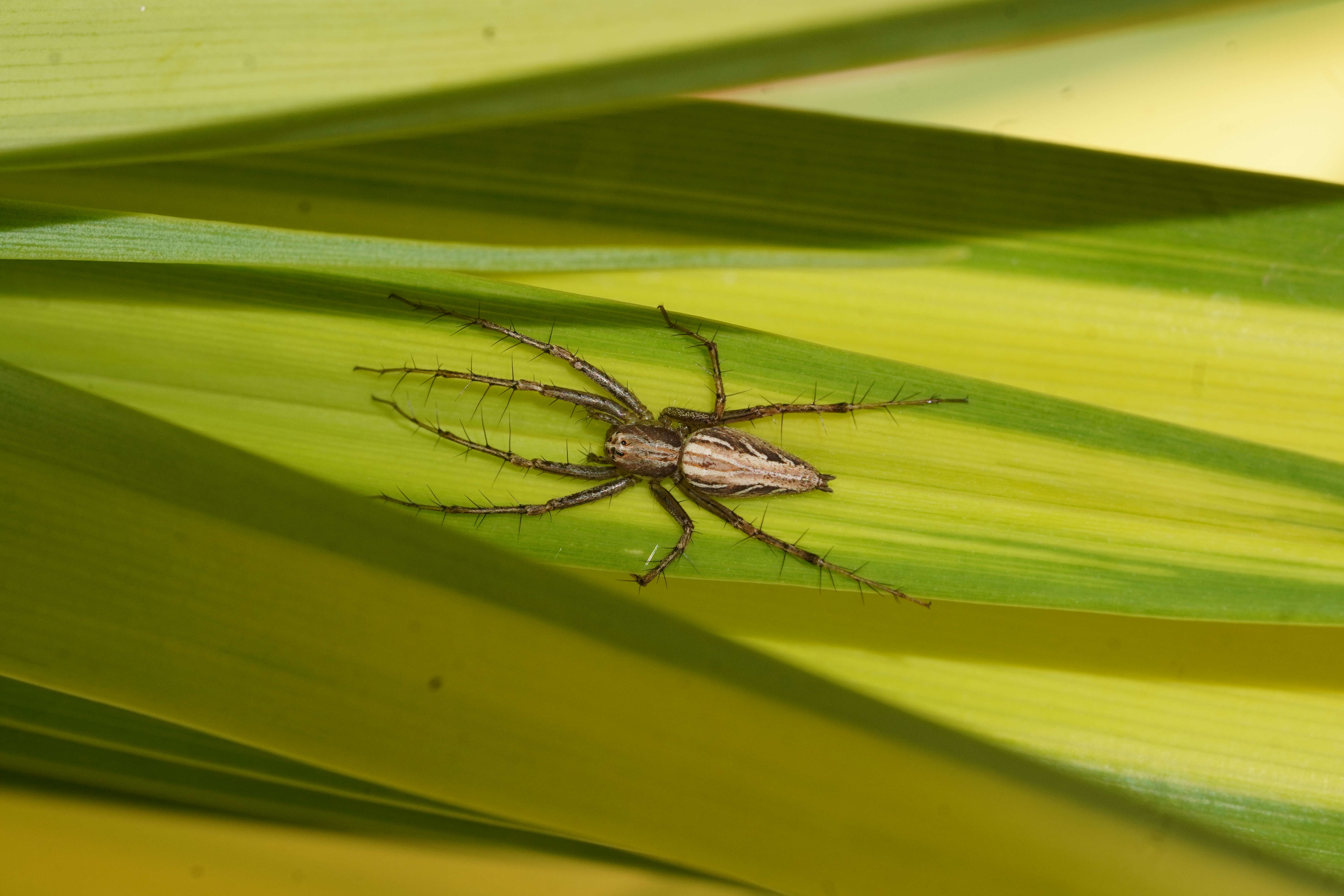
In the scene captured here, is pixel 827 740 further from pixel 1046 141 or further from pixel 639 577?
pixel 1046 141

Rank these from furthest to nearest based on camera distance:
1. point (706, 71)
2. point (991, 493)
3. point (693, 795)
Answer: point (693, 795) → point (991, 493) → point (706, 71)

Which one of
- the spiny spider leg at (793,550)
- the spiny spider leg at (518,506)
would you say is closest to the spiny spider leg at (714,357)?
the spiny spider leg at (793,550)

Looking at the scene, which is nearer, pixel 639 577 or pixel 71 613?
pixel 71 613

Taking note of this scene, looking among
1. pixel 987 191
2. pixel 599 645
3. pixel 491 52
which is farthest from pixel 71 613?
pixel 987 191

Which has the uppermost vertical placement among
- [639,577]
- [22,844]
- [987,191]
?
[987,191]

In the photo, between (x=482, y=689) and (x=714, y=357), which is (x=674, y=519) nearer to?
(x=714, y=357)

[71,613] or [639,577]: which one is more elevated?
[639,577]
